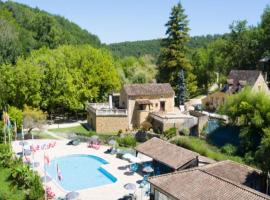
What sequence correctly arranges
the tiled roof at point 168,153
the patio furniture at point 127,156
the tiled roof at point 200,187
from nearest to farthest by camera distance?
the tiled roof at point 200,187
the tiled roof at point 168,153
the patio furniture at point 127,156

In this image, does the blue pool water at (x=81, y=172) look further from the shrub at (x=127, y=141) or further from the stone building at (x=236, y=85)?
the stone building at (x=236, y=85)

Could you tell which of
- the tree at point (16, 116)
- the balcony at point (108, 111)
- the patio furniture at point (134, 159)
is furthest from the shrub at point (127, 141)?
the tree at point (16, 116)

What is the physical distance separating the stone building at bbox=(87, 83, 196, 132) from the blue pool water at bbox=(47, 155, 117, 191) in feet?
31.9

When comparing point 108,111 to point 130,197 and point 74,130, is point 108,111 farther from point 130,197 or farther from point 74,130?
point 130,197

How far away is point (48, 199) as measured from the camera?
25328 millimetres

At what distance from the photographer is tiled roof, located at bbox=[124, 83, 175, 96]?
4666 centimetres

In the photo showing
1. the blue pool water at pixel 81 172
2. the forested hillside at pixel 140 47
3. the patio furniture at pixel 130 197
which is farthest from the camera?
the forested hillside at pixel 140 47

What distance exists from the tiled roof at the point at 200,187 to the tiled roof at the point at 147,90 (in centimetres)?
2506

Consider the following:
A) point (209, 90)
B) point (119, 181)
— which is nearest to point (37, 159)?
point (119, 181)

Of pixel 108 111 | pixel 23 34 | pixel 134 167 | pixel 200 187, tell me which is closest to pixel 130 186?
pixel 134 167

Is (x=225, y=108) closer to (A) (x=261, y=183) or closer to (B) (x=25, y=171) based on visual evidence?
(A) (x=261, y=183)

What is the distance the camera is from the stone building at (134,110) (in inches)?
1809

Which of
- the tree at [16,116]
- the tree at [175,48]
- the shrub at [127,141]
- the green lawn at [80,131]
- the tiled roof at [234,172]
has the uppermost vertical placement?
the tree at [175,48]

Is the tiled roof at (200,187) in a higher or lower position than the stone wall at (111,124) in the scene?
higher
